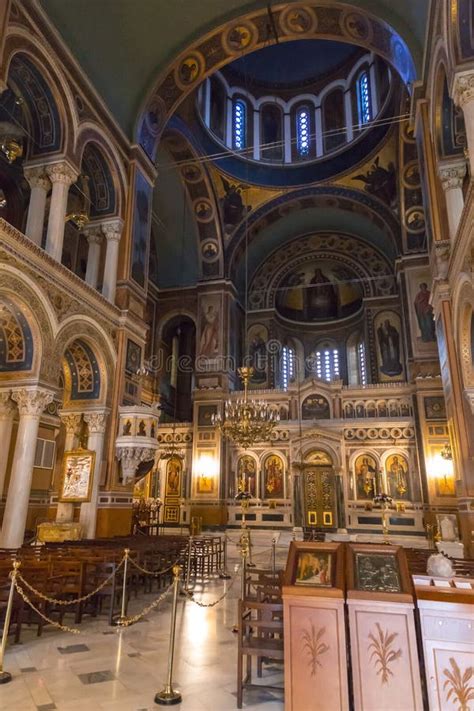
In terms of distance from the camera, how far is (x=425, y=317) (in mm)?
17469

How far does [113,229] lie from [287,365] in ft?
43.1

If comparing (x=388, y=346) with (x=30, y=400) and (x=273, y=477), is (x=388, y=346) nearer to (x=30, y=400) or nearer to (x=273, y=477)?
(x=273, y=477)

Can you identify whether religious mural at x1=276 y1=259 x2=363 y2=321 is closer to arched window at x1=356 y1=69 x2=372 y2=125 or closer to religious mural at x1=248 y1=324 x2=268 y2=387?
religious mural at x1=248 y1=324 x2=268 y2=387

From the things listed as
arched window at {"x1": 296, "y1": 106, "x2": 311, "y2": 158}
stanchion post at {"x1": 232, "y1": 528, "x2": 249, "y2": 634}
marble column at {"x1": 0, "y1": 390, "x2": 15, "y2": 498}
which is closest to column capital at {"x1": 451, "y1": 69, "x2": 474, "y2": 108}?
stanchion post at {"x1": 232, "y1": 528, "x2": 249, "y2": 634}

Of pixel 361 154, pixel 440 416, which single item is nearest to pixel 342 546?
pixel 440 416

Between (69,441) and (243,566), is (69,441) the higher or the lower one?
the higher one

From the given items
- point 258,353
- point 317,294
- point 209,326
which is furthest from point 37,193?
point 317,294

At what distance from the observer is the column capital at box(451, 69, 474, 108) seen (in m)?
7.20

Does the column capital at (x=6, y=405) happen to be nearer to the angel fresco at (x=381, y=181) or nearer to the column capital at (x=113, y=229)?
the column capital at (x=113, y=229)

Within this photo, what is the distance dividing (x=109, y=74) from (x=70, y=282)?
256 inches

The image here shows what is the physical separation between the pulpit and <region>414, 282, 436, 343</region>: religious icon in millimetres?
15608

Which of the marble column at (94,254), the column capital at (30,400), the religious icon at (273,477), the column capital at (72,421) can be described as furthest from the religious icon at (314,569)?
the religious icon at (273,477)

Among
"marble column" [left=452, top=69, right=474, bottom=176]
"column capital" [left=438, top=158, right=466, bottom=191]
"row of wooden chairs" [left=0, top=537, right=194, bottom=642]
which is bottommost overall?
"row of wooden chairs" [left=0, top=537, right=194, bottom=642]

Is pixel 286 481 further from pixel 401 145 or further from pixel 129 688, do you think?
pixel 129 688
